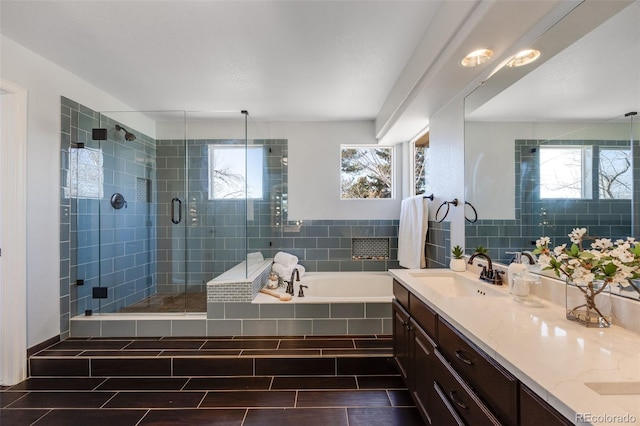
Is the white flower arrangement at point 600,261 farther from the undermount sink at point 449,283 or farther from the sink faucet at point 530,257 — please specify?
the undermount sink at point 449,283

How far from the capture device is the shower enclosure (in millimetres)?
2879

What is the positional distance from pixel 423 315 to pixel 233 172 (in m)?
2.51

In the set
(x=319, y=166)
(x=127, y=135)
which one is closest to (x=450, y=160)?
(x=319, y=166)

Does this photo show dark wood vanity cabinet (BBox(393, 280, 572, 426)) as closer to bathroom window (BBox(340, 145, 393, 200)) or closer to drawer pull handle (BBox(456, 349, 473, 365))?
drawer pull handle (BBox(456, 349, 473, 365))

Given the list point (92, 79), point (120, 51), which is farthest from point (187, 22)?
point (92, 79)

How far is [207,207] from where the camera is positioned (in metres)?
3.28

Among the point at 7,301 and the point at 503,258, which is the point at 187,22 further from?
the point at 503,258

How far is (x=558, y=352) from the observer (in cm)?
90

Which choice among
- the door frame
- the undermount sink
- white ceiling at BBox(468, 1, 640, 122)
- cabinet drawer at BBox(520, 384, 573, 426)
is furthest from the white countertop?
the door frame

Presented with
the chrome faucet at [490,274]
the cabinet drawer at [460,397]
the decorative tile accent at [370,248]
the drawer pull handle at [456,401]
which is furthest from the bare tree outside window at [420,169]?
the drawer pull handle at [456,401]

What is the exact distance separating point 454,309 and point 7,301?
9.70 ft

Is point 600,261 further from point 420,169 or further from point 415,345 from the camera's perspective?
point 420,169

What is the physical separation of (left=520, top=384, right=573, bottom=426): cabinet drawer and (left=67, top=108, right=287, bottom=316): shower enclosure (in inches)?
100

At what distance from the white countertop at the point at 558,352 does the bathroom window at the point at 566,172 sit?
1.78ft
